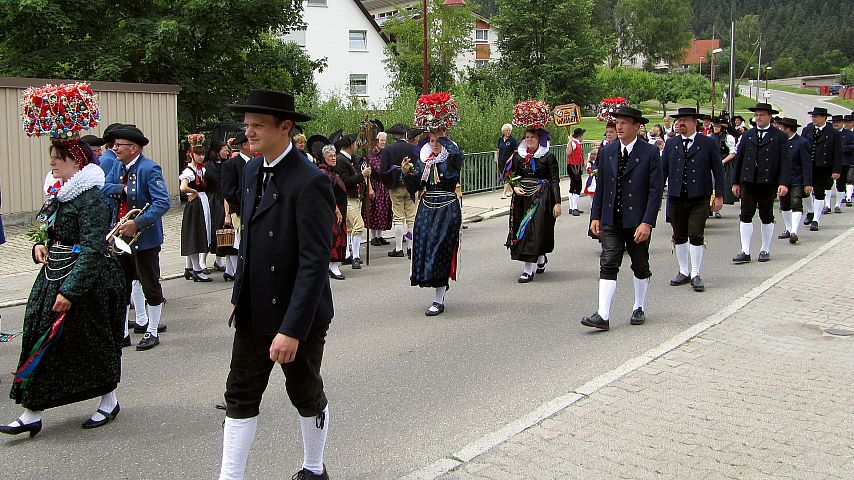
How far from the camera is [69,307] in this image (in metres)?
5.33

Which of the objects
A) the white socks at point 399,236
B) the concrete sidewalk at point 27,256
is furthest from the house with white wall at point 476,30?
the white socks at point 399,236

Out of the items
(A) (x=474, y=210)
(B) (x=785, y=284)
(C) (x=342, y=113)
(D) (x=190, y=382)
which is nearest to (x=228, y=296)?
(D) (x=190, y=382)

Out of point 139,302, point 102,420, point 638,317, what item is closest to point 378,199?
point 139,302

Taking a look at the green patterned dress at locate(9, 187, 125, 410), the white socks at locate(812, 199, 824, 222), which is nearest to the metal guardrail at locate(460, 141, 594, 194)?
the white socks at locate(812, 199, 824, 222)

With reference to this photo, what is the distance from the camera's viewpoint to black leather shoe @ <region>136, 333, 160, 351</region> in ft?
24.8

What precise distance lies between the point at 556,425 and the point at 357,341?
2.84m

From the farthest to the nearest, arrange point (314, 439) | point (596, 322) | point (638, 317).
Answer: point (638, 317) < point (596, 322) < point (314, 439)

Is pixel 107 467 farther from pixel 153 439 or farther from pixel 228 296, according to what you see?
pixel 228 296

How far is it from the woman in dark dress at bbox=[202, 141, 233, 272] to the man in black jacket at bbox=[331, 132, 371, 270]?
1.55 meters

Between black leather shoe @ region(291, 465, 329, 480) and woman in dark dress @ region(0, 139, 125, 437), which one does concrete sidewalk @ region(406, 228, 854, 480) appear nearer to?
black leather shoe @ region(291, 465, 329, 480)

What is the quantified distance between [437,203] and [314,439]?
4761 mm

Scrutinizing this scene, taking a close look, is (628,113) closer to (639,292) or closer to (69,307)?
(639,292)

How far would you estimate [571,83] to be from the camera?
43.4 meters

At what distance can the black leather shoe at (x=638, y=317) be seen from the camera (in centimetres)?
824
